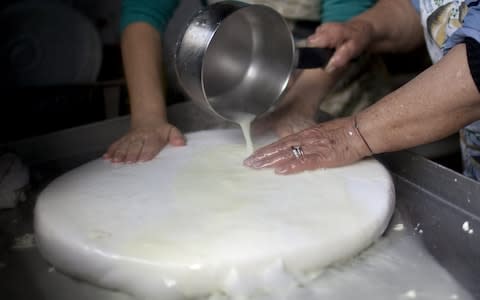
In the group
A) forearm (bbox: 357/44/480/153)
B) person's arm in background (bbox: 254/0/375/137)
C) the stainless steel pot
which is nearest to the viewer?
forearm (bbox: 357/44/480/153)

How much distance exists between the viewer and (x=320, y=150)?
1048 mm

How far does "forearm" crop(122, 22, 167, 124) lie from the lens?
4.13ft

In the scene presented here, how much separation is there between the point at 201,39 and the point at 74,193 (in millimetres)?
355

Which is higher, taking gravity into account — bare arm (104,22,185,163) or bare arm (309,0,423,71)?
bare arm (309,0,423,71)

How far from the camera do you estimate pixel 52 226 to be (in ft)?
2.96

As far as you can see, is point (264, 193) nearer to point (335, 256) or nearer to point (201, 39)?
point (335, 256)

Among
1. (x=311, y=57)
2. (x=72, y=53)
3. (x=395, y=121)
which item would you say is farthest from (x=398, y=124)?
(x=72, y=53)

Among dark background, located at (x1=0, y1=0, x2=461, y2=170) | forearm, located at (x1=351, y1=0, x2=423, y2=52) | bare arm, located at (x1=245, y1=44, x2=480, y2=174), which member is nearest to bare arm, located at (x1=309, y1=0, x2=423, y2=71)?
forearm, located at (x1=351, y1=0, x2=423, y2=52)

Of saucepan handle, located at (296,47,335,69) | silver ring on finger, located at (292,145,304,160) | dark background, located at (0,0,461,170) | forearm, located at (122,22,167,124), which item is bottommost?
dark background, located at (0,0,461,170)

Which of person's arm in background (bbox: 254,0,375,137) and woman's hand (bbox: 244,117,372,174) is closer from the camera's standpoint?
woman's hand (bbox: 244,117,372,174)

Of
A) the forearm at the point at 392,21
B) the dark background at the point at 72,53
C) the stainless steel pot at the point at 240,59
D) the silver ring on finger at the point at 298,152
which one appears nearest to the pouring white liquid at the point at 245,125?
the stainless steel pot at the point at 240,59

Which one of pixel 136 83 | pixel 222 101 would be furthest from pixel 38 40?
pixel 222 101

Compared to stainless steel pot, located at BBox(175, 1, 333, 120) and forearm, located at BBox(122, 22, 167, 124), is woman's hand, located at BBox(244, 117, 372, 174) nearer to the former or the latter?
stainless steel pot, located at BBox(175, 1, 333, 120)

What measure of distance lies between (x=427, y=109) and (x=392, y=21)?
0.47m
